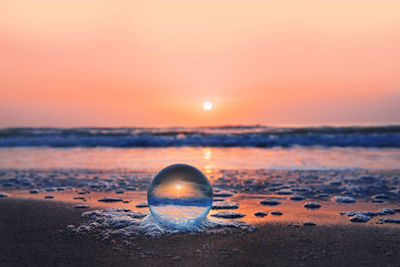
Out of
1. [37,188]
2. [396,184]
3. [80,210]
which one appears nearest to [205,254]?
[80,210]

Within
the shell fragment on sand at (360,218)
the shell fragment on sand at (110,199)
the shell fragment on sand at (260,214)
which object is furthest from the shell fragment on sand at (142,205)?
the shell fragment on sand at (360,218)

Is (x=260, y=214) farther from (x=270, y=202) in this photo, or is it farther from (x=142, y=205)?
(x=142, y=205)

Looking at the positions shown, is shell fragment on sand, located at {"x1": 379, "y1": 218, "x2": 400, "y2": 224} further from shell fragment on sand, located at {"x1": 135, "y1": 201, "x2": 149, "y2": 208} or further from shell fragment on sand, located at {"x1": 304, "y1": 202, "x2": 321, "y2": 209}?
shell fragment on sand, located at {"x1": 135, "y1": 201, "x2": 149, "y2": 208}

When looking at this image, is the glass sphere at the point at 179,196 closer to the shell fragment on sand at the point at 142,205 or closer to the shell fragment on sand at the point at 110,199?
the shell fragment on sand at the point at 142,205

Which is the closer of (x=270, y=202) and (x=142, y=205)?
(x=142, y=205)

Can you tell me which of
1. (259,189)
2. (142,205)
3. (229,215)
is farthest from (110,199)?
(259,189)
